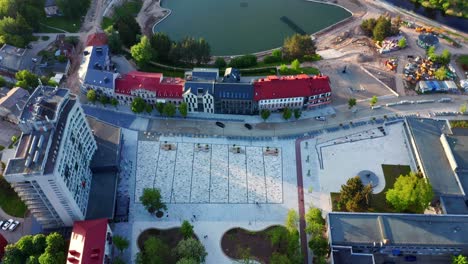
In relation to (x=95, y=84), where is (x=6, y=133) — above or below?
below

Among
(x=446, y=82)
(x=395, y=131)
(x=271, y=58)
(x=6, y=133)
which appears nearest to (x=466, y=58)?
(x=446, y=82)

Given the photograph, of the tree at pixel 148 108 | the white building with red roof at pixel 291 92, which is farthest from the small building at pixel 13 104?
the white building with red roof at pixel 291 92

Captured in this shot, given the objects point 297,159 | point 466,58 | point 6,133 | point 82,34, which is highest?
point 82,34

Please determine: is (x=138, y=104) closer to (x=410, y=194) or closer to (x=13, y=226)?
(x=13, y=226)

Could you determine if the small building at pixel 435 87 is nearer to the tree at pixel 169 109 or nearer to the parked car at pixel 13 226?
the tree at pixel 169 109

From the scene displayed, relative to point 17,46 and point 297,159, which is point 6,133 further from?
point 297,159

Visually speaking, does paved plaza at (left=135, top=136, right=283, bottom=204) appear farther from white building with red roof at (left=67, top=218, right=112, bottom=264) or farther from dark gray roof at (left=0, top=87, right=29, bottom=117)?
dark gray roof at (left=0, top=87, right=29, bottom=117)
